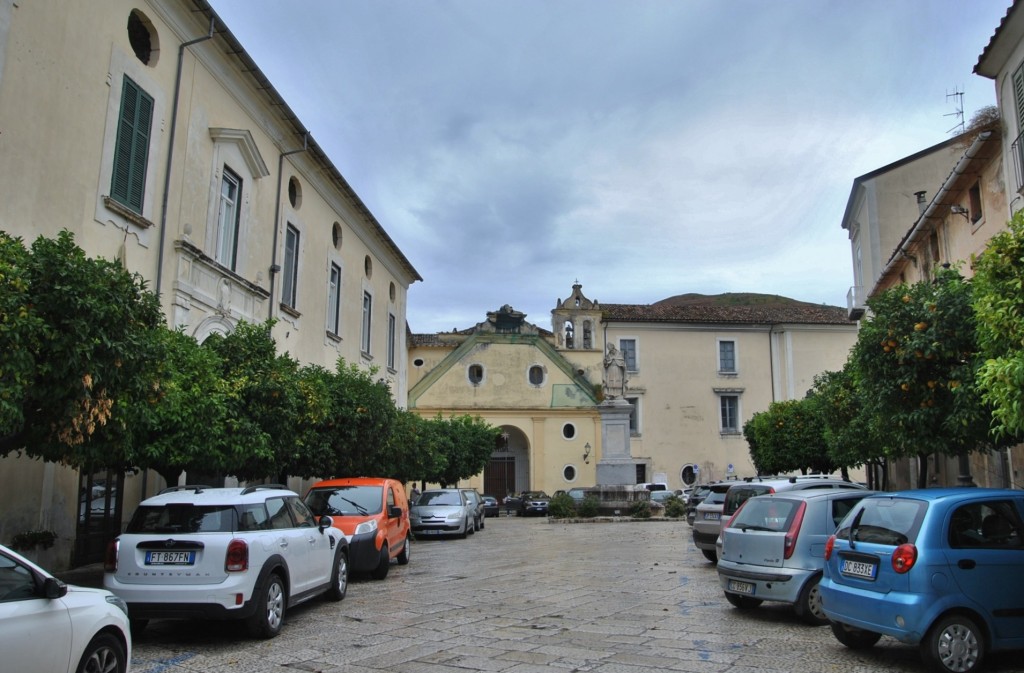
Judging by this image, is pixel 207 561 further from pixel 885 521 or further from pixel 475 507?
pixel 475 507

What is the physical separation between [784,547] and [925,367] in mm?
4891

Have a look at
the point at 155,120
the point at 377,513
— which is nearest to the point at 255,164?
the point at 155,120

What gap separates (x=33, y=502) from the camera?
12.1 metres

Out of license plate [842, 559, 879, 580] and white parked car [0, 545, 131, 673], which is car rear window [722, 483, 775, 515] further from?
white parked car [0, 545, 131, 673]

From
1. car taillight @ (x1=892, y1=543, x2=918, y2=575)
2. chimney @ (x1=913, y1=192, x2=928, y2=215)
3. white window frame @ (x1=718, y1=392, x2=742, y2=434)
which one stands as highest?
chimney @ (x1=913, y1=192, x2=928, y2=215)

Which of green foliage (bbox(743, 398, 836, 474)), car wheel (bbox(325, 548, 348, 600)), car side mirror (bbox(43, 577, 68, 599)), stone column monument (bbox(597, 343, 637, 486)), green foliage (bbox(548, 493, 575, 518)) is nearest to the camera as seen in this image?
car side mirror (bbox(43, 577, 68, 599))

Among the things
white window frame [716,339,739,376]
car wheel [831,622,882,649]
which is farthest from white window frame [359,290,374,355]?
white window frame [716,339,739,376]

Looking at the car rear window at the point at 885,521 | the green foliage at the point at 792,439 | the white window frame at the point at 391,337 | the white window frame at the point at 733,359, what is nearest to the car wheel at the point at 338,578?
the car rear window at the point at 885,521

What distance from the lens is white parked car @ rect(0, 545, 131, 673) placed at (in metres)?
5.10

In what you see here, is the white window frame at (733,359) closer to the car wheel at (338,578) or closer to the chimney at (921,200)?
the chimney at (921,200)

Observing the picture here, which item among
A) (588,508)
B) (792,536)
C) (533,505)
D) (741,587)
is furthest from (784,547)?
(533,505)

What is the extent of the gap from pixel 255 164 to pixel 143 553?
12539 millimetres

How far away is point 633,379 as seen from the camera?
4991 cm

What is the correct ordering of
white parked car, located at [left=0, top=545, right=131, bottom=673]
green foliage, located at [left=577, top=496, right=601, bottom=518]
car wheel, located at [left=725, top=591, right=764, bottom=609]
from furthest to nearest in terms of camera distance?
green foliage, located at [left=577, top=496, right=601, bottom=518] → car wheel, located at [left=725, top=591, right=764, bottom=609] → white parked car, located at [left=0, top=545, right=131, bottom=673]
